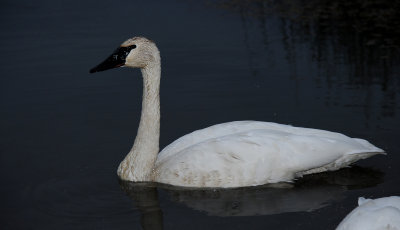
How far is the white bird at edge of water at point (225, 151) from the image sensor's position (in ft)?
23.6

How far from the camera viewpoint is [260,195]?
23.2 ft

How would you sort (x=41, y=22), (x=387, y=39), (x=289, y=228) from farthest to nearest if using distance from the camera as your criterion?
(x=41, y=22)
(x=387, y=39)
(x=289, y=228)

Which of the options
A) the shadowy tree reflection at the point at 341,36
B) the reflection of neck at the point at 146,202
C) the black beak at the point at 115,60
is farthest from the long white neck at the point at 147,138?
the shadowy tree reflection at the point at 341,36

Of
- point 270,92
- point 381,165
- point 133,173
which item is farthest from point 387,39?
point 133,173

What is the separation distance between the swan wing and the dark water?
0.14 m

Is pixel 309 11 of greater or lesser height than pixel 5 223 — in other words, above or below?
above

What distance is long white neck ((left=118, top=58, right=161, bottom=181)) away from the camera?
752cm

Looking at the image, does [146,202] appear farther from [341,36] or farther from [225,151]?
[341,36]

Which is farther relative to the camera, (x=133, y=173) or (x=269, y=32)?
(x=269, y=32)

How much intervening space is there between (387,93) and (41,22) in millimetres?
6538

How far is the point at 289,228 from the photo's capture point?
632cm

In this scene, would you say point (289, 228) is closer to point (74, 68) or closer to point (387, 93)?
point (387, 93)

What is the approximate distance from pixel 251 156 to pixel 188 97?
2385 mm

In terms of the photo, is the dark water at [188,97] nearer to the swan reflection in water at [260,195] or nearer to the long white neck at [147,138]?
the swan reflection in water at [260,195]
